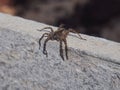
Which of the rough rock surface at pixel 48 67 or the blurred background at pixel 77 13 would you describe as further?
the blurred background at pixel 77 13

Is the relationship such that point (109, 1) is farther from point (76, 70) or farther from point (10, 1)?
point (76, 70)

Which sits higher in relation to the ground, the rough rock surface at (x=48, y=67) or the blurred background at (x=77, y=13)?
the blurred background at (x=77, y=13)

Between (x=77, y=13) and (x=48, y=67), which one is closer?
(x=48, y=67)

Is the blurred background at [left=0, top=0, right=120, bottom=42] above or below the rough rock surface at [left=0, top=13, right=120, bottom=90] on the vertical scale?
above

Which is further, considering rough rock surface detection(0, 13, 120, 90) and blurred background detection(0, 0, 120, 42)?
blurred background detection(0, 0, 120, 42)
